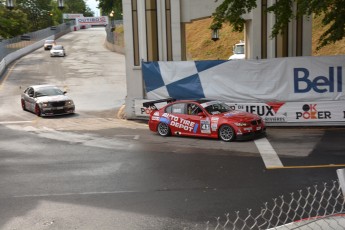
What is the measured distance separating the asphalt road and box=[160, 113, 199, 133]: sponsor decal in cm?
41

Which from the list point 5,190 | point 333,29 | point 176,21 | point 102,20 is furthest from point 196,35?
point 102,20

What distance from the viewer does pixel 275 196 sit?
9.99 meters

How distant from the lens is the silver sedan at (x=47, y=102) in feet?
78.6

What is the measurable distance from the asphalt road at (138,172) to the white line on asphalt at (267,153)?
0.10ft

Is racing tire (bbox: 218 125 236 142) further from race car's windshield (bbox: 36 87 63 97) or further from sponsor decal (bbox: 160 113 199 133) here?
race car's windshield (bbox: 36 87 63 97)

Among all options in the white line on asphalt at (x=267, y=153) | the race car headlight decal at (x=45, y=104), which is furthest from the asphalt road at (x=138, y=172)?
the race car headlight decal at (x=45, y=104)

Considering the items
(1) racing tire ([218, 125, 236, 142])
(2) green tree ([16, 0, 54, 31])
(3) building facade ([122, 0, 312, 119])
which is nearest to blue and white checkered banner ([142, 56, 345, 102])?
(3) building facade ([122, 0, 312, 119])

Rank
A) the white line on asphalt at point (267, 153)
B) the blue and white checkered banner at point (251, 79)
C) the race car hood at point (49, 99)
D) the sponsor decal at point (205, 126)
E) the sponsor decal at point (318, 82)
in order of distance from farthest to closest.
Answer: the race car hood at point (49, 99)
the blue and white checkered banner at point (251, 79)
the sponsor decal at point (318, 82)
the sponsor decal at point (205, 126)
the white line on asphalt at point (267, 153)

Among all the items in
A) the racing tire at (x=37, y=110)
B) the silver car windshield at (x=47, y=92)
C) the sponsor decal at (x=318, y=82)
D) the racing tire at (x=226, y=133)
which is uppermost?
the sponsor decal at (x=318, y=82)

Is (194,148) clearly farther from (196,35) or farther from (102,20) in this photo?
(102,20)

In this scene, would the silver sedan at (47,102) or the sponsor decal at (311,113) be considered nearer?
the sponsor decal at (311,113)

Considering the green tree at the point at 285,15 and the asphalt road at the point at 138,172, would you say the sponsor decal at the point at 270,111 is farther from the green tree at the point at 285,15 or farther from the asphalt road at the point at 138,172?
the green tree at the point at 285,15

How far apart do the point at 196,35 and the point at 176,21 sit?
3569 centimetres

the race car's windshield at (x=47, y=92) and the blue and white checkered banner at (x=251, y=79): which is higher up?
the blue and white checkered banner at (x=251, y=79)
